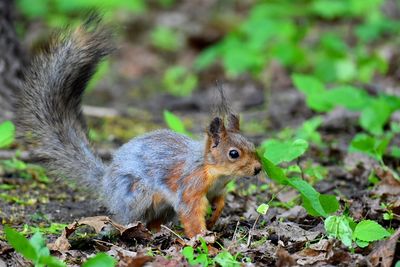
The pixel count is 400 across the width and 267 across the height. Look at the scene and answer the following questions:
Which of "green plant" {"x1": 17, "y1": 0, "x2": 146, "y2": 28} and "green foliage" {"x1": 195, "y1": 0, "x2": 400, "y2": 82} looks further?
"green plant" {"x1": 17, "y1": 0, "x2": 146, "y2": 28}

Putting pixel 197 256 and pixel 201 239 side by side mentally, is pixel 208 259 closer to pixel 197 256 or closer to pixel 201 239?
pixel 197 256

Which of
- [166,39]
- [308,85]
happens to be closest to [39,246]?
[308,85]

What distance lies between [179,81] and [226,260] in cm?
574

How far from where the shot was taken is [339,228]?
3.50m

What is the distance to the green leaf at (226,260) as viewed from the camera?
3.33 m

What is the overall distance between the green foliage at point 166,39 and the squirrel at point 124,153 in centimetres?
582

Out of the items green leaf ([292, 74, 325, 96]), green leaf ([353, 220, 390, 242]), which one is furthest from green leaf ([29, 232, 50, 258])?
green leaf ([292, 74, 325, 96])

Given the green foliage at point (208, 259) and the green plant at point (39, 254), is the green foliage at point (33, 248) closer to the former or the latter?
the green plant at point (39, 254)

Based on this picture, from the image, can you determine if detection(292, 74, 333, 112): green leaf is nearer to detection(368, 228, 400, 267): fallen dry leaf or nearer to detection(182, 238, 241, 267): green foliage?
detection(368, 228, 400, 267): fallen dry leaf

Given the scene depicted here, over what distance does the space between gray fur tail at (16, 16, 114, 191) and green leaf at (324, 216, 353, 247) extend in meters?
1.58

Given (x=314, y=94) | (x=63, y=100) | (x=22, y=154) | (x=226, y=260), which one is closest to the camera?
(x=226, y=260)

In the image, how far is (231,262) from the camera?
11.0ft

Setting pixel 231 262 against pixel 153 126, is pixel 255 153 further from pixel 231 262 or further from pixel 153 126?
pixel 153 126

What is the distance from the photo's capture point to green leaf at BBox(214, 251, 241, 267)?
10.9 feet
